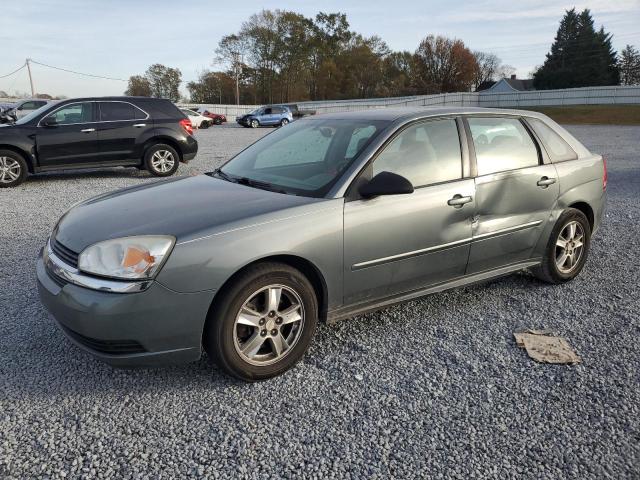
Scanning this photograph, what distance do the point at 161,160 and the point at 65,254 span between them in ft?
26.7

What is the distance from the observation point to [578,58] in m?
67.4

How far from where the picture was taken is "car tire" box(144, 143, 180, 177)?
34.5 ft

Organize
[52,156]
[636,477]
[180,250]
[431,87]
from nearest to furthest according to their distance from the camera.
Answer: [636,477], [180,250], [52,156], [431,87]

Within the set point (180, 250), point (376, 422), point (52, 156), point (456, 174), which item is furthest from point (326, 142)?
point (52, 156)

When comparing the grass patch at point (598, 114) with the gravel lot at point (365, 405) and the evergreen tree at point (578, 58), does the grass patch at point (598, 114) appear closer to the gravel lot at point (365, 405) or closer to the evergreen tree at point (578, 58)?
the evergreen tree at point (578, 58)

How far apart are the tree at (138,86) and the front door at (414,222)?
8091 cm

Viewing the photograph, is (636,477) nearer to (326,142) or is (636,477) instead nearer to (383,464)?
(383,464)

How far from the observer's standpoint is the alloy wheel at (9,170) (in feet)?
31.2

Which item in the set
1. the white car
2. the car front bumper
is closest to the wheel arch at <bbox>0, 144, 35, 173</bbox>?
the car front bumper

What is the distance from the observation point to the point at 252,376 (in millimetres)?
2967

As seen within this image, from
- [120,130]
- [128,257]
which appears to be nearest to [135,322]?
[128,257]

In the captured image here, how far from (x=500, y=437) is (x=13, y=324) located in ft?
11.0

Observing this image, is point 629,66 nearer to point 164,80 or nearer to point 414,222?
point 164,80

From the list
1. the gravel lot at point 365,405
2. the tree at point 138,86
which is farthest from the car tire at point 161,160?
the tree at point 138,86
